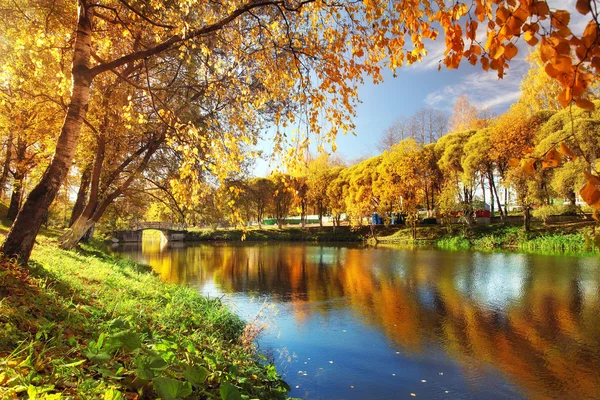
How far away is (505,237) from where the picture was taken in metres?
29.9

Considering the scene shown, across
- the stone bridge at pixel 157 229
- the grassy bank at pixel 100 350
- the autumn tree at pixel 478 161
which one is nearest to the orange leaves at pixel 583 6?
the grassy bank at pixel 100 350

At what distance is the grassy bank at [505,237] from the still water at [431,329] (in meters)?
7.89

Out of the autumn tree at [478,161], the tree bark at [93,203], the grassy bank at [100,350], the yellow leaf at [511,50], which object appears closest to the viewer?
the yellow leaf at [511,50]

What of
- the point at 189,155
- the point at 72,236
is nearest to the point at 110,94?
the point at 72,236

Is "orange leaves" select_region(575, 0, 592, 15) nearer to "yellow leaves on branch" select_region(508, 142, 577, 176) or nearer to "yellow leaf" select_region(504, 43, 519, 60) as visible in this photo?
"yellow leaf" select_region(504, 43, 519, 60)

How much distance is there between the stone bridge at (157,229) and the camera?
5469 centimetres

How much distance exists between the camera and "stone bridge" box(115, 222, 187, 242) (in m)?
54.7

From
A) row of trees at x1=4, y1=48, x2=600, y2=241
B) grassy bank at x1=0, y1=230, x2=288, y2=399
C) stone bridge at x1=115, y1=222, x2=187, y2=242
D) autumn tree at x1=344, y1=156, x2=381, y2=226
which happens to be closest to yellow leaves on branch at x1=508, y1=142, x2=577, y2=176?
grassy bank at x1=0, y1=230, x2=288, y2=399

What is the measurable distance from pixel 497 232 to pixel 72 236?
31.6 meters

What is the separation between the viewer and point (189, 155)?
5.70m

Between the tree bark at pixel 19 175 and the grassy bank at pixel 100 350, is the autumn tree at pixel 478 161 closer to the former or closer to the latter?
the grassy bank at pixel 100 350

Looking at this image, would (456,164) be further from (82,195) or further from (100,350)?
(100,350)

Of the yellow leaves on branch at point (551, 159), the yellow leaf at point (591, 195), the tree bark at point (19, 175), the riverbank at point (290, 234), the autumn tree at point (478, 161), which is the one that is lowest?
the riverbank at point (290, 234)

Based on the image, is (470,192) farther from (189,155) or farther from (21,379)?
(21,379)
